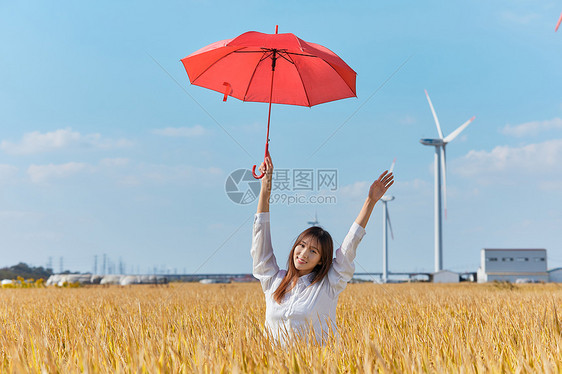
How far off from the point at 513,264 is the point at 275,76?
88016 mm

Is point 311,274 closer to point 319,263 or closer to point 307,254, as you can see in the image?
point 319,263

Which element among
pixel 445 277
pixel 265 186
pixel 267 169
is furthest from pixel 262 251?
pixel 445 277

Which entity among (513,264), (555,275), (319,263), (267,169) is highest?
(267,169)

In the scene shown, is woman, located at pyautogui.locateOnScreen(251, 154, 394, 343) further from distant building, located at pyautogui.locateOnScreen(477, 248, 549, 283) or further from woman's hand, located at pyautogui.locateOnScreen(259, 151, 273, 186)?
distant building, located at pyautogui.locateOnScreen(477, 248, 549, 283)

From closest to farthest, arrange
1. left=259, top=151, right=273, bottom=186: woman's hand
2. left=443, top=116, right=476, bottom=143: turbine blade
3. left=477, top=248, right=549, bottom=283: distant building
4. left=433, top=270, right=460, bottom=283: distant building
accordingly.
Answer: left=259, top=151, right=273, bottom=186: woman's hand < left=443, top=116, right=476, bottom=143: turbine blade < left=433, top=270, right=460, bottom=283: distant building < left=477, top=248, right=549, bottom=283: distant building

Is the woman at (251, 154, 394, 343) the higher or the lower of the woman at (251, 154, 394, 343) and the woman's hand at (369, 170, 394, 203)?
the lower

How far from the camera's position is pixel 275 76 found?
801 cm

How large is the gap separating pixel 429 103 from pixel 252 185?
126 ft

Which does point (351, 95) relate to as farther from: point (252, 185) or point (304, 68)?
point (252, 185)

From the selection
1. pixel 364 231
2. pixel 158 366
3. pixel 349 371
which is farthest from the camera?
pixel 364 231

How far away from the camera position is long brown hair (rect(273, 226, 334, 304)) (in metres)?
4.93

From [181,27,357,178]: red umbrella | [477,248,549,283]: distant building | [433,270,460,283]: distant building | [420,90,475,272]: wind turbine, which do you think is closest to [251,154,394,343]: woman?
[181,27,357,178]: red umbrella

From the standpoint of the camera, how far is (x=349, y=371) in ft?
11.8

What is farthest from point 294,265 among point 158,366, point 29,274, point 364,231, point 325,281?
point 29,274
